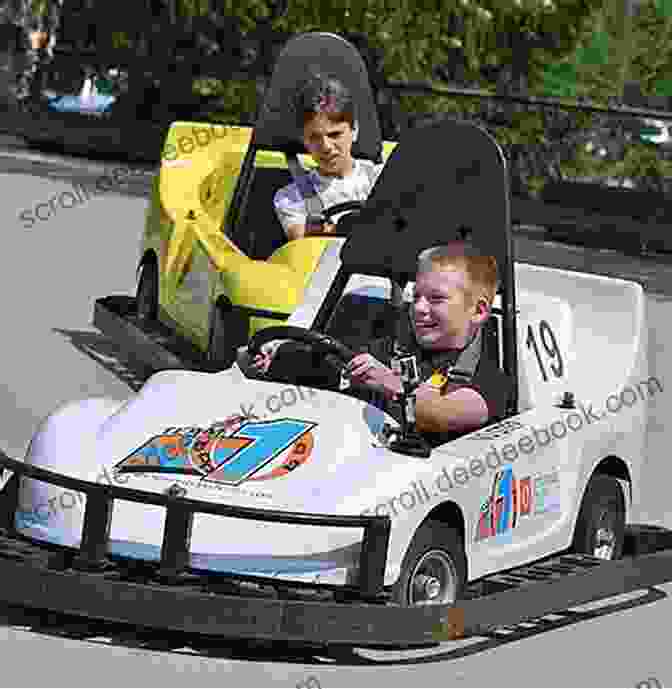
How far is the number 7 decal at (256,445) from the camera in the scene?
6.99 m

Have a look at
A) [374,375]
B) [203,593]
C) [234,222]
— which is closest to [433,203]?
[374,375]

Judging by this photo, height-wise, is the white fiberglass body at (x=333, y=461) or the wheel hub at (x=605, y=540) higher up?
the white fiberglass body at (x=333, y=461)

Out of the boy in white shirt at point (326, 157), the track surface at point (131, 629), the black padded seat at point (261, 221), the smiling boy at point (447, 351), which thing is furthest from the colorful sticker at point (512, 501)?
the black padded seat at point (261, 221)

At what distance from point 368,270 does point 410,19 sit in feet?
77.4

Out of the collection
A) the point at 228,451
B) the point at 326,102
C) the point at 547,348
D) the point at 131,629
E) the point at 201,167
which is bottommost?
the point at 131,629

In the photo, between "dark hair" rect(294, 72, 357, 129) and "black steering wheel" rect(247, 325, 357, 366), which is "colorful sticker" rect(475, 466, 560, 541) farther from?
"dark hair" rect(294, 72, 357, 129)

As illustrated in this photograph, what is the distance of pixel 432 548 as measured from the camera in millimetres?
7031

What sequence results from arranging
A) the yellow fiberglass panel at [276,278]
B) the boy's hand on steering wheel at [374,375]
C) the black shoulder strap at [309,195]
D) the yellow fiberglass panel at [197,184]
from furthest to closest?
1. the yellow fiberglass panel at [197,184]
2. the black shoulder strap at [309,195]
3. the yellow fiberglass panel at [276,278]
4. the boy's hand on steering wheel at [374,375]

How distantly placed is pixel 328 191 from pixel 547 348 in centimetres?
391

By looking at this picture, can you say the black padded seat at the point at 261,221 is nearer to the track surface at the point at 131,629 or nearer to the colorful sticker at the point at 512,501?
the track surface at the point at 131,629

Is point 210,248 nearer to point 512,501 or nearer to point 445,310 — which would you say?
point 445,310

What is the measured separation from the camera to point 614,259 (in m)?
23.3

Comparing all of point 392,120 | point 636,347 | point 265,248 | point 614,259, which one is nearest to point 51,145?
point 392,120

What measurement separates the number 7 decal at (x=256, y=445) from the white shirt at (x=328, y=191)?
4.77 meters
